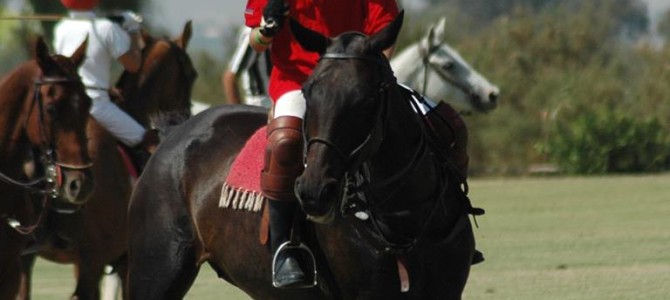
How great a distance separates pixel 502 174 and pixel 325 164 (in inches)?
912

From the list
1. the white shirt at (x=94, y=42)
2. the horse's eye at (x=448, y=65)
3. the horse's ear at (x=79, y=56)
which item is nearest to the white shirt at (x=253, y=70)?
the white shirt at (x=94, y=42)

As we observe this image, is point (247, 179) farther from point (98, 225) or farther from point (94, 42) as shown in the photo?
point (94, 42)

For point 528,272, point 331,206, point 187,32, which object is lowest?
point 528,272

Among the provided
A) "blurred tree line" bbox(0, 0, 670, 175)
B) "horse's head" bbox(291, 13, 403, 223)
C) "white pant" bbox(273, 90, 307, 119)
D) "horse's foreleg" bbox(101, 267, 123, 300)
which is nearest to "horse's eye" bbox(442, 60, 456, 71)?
"horse's foreleg" bbox(101, 267, 123, 300)

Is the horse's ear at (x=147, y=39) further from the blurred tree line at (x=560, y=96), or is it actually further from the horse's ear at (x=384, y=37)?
the blurred tree line at (x=560, y=96)

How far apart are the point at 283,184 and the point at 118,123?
471 cm

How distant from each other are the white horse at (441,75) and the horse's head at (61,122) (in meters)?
6.11

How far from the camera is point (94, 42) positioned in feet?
38.0

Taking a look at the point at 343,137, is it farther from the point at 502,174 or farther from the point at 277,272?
the point at 502,174

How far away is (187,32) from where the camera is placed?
1370cm

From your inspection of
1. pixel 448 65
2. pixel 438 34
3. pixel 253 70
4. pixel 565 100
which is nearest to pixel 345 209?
pixel 253 70

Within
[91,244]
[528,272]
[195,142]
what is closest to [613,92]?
[528,272]

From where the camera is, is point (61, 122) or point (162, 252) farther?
point (61, 122)

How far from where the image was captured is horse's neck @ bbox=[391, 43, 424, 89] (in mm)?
15430
